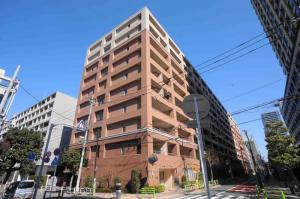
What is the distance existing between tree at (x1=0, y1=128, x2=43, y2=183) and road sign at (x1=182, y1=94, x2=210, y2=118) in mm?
35611

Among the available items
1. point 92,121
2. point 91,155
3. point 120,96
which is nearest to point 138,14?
point 120,96

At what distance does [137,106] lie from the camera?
1212 inches

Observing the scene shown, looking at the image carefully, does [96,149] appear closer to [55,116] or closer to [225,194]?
[225,194]

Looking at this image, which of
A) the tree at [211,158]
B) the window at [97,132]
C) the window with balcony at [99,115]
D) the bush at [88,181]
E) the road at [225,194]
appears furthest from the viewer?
the tree at [211,158]

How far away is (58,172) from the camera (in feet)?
120

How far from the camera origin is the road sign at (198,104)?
5383mm

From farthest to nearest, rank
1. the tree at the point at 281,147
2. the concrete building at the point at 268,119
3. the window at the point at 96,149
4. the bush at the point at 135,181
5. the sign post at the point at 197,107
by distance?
the window at the point at 96,149 → the concrete building at the point at 268,119 → the tree at the point at 281,147 → the bush at the point at 135,181 → the sign post at the point at 197,107

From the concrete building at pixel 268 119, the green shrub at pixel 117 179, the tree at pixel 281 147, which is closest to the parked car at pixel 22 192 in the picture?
the green shrub at pixel 117 179

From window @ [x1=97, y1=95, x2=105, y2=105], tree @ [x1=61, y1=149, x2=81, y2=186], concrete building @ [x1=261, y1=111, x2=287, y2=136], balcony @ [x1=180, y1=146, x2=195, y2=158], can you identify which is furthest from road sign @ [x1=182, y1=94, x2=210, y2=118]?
window @ [x1=97, y1=95, x2=105, y2=105]

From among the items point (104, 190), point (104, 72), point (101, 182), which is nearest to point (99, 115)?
point (104, 72)

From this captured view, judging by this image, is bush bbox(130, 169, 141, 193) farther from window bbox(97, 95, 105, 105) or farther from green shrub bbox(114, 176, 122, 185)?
window bbox(97, 95, 105, 105)

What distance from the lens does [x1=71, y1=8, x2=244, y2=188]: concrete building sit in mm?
28078

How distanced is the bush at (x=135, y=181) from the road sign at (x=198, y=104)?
69.8 feet

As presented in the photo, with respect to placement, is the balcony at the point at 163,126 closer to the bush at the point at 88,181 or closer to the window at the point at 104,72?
the bush at the point at 88,181
